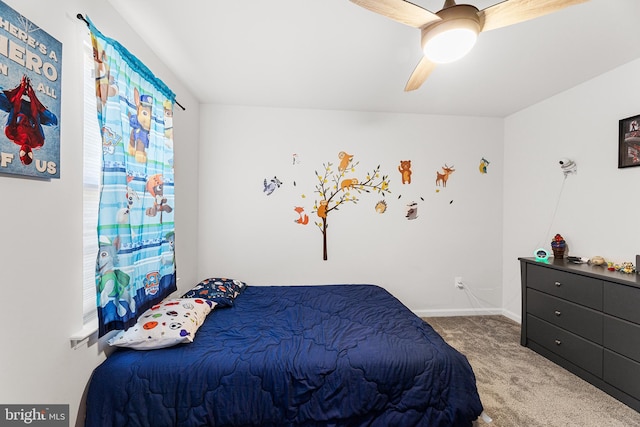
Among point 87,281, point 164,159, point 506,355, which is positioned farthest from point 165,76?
point 506,355

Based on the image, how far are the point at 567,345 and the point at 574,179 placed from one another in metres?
1.55

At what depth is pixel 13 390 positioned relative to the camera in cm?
104

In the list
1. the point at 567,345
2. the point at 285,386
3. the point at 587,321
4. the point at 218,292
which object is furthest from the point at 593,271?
the point at 218,292

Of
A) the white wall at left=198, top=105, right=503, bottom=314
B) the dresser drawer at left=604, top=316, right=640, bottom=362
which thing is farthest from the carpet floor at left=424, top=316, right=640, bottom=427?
the white wall at left=198, top=105, right=503, bottom=314

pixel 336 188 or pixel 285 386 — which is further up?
pixel 336 188

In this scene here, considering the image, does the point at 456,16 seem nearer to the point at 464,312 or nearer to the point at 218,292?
the point at 218,292

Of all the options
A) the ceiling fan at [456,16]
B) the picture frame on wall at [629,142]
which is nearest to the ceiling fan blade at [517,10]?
the ceiling fan at [456,16]

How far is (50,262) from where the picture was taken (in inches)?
47.1

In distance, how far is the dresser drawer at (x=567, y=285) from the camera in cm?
206

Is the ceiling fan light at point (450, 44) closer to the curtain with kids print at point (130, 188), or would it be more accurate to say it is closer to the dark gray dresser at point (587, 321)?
the curtain with kids print at point (130, 188)

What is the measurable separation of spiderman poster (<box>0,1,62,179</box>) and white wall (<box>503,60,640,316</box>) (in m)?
3.83

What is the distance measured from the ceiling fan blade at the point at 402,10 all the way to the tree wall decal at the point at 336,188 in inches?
77.4

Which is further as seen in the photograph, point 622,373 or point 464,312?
point 464,312

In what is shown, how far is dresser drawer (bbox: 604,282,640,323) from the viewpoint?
5.93 ft
